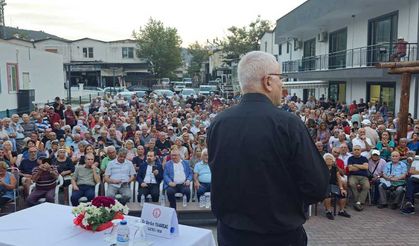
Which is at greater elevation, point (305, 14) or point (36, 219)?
point (305, 14)

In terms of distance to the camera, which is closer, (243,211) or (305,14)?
(243,211)

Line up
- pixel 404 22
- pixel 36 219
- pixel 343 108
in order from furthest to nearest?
pixel 343 108 → pixel 404 22 → pixel 36 219

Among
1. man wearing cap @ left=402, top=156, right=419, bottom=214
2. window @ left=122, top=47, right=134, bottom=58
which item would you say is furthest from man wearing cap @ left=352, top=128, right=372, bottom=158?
window @ left=122, top=47, right=134, bottom=58

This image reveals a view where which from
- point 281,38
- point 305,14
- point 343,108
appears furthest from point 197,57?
point 343,108

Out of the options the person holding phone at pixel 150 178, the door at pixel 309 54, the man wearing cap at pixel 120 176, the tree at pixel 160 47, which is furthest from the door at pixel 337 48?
the tree at pixel 160 47

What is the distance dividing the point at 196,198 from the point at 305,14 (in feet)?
63.4

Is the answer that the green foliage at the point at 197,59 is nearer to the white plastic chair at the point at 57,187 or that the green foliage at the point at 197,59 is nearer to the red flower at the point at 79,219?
the white plastic chair at the point at 57,187

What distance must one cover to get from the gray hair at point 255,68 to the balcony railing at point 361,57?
40.9 ft

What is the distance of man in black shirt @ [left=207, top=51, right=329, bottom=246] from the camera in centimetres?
212

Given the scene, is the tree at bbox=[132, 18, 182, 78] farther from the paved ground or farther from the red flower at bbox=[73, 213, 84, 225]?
the red flower at bbox=[73, 213, 84, 225]

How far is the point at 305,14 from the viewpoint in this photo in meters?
24.8

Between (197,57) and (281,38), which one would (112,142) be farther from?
(197,57)

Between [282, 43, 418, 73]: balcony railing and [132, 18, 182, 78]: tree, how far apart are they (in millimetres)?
27447

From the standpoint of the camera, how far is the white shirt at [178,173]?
8.04 meters
